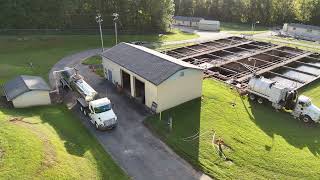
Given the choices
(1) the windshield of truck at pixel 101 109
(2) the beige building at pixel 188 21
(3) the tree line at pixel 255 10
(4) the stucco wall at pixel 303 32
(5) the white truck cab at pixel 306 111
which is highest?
(3) the tree line at pixel 255 10

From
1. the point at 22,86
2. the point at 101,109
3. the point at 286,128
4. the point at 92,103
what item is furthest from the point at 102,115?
the point at 286,128

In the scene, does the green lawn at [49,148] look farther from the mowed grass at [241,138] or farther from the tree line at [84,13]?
the tree line at [84,13]

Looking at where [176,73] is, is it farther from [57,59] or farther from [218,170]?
[57,59]

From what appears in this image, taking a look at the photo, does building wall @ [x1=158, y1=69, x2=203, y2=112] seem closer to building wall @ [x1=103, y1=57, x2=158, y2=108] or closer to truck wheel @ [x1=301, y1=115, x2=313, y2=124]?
building wall @ [x1=103, y1=57, x2=158, y2=108]

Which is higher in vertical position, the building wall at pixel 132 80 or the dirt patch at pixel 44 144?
the building wall at pixel 132 80

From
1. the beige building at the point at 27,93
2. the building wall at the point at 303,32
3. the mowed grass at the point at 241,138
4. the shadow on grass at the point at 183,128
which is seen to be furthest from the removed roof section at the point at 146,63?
the building wall at the point at 303,32

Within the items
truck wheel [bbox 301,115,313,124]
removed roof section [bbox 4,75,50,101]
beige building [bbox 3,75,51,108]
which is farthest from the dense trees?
truck wheel [bbox 301,115,313,124]
